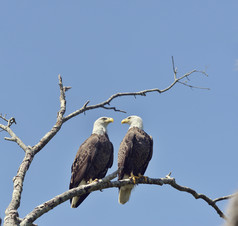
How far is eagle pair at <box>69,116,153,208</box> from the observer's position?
29.0ft

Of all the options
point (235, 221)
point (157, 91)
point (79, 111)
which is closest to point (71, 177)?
point (79, 111)

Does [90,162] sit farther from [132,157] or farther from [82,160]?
[132,157]

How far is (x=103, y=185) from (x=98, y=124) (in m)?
3.12

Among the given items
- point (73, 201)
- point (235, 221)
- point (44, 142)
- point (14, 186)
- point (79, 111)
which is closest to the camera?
point (235, 221)

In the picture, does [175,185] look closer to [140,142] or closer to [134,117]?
[140,142]

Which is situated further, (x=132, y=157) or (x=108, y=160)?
(x=108, y=160)

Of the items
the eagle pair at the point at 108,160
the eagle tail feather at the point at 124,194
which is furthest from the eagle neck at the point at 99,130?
the eagle tail feather at the point at 124,194

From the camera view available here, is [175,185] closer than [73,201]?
Yes

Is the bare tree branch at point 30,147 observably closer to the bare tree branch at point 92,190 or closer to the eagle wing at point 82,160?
the bare tree branch at point 92,190

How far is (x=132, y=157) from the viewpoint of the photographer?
890cm

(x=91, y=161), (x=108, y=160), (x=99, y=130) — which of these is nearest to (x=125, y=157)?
(x=108, y=160)

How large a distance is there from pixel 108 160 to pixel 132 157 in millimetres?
505

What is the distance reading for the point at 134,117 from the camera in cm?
1016

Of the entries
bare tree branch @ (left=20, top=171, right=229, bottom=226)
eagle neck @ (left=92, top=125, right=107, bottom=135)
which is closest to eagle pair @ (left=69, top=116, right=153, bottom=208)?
eagle neck @ (left=92, top=125, right=107, bottom=135)
